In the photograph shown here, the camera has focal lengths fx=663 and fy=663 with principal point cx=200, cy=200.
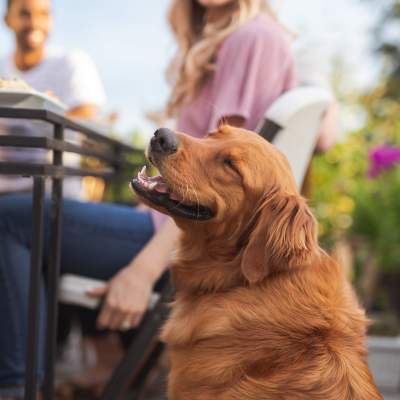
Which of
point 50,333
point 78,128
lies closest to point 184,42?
point 78,128

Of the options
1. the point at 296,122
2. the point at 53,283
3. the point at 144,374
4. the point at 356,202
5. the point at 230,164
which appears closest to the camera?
the point at 230,164

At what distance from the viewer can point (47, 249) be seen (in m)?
2.59

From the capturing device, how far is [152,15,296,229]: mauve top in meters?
2.63

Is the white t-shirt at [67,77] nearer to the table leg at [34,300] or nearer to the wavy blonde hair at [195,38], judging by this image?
the wavy blonde hair at [195,38]

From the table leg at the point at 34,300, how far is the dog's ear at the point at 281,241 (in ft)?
2.16

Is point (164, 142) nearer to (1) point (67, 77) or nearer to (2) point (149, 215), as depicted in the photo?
(2) point (149, 215)

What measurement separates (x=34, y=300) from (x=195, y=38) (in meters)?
1.58

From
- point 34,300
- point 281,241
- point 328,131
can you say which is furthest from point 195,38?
point 34,300

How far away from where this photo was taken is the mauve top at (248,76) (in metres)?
2.63

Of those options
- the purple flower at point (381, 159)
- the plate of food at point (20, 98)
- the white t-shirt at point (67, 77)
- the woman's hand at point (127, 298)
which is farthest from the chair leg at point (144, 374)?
the purple flower at point (381, 159)

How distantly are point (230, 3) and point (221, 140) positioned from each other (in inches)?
39.8

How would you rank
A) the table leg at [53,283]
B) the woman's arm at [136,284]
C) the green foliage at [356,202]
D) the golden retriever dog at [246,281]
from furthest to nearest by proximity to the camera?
the green foliage at [356,202] → the woman's arm at [136,284] → the table leg at [53,283] → the golden retriever dog at [246,281]

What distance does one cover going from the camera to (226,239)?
218 centimetres

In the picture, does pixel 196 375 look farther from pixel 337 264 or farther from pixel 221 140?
pixel 221 140
